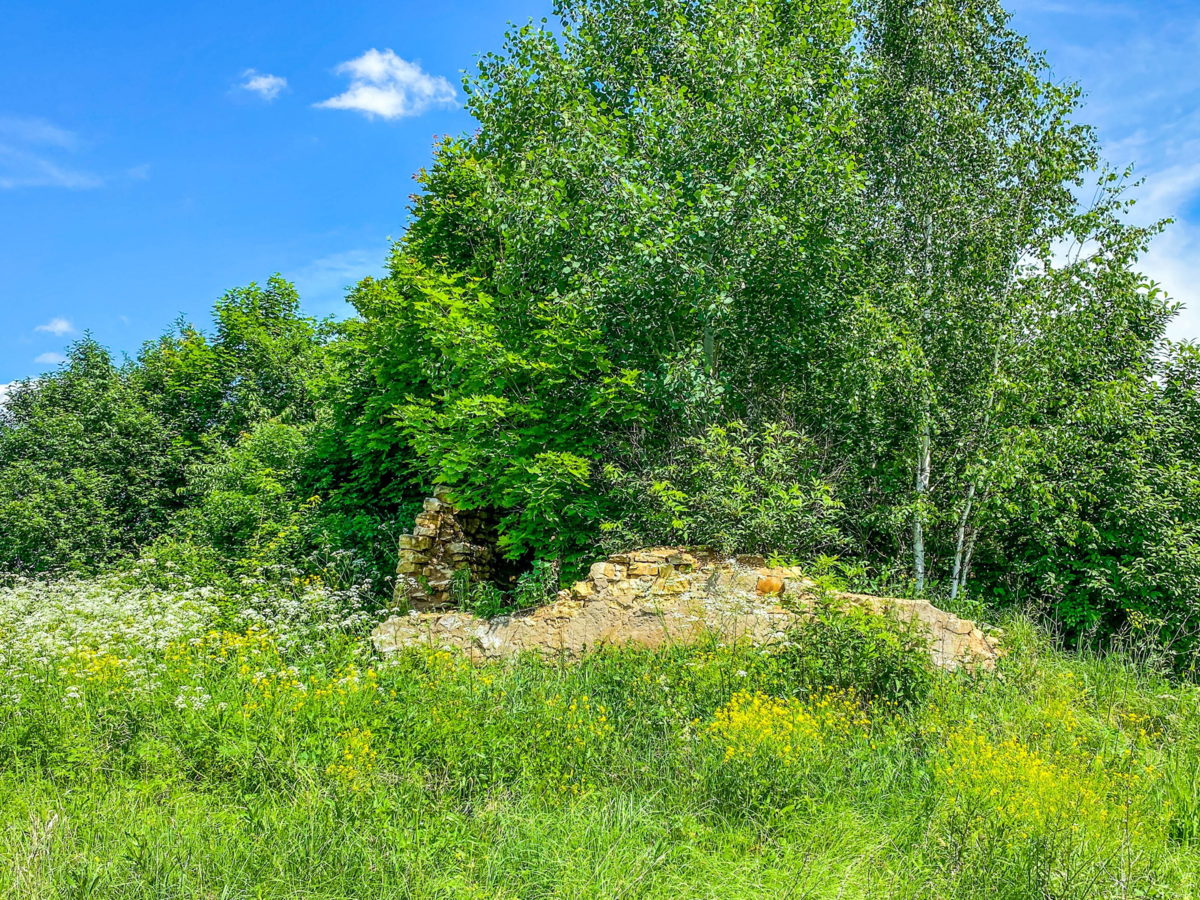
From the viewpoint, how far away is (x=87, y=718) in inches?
185

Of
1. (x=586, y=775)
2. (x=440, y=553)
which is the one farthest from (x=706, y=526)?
(x=440, y=553)

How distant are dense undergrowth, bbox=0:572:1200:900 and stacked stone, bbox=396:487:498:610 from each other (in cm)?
473

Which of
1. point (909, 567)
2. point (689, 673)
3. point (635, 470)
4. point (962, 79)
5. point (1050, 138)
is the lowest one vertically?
point (689, 673)

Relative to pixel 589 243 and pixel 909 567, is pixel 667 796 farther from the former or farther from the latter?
pixel 589 243

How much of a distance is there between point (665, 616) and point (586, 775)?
330 cm

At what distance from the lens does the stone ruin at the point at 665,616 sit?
6.56m

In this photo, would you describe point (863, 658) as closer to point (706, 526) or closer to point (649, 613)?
point (649, 613)

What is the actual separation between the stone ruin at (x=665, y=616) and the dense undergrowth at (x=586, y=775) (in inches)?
20.6

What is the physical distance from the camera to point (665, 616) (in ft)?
24.9

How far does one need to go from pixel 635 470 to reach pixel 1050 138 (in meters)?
7.82

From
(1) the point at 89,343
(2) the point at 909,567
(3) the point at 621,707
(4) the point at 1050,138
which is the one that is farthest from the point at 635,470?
(1) the point at 89,343

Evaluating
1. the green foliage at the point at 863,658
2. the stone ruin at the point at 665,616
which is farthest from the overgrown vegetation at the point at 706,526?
the stone ruin at the point at 665,616

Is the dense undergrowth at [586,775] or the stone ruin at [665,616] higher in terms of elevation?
the stone ruin at [665,616]

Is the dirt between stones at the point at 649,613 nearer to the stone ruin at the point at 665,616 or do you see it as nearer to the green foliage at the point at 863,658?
the stone ruin at the point at 665,616
